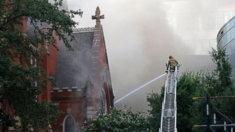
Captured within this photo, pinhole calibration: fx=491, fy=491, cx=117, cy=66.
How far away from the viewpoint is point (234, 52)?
36.4 meters

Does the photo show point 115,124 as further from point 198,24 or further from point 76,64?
point 198,24

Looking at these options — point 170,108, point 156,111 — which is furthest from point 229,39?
point 170,108

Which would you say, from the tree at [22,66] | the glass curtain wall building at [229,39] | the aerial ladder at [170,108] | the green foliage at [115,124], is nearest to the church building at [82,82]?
the green foliage at [115,124]

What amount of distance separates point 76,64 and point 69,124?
15.6ft

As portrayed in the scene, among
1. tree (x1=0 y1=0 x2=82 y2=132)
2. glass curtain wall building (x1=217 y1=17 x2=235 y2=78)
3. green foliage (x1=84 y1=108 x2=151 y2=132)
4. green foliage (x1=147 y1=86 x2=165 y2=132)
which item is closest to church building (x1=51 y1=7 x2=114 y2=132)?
green foliage (x1=84 y1=108 x2=151 y2=132)

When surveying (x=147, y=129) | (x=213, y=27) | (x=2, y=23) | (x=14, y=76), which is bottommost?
(x=147, y=129)

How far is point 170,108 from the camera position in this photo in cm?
2511

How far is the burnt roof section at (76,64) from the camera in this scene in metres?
35.5

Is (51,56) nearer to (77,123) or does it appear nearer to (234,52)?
(77,123)

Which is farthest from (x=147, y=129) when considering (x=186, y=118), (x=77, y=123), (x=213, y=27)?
(x=213, y=27)

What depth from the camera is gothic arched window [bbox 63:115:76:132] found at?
34750 mm

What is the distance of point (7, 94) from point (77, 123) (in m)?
15.9

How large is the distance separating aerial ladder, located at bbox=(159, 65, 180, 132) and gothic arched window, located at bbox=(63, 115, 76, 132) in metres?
8.93

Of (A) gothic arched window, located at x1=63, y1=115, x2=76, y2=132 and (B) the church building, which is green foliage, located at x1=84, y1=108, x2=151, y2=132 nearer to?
(B) the church building
